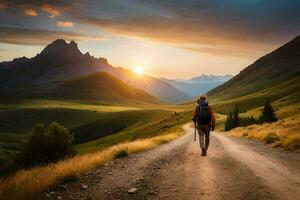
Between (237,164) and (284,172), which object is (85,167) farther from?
(284,172)

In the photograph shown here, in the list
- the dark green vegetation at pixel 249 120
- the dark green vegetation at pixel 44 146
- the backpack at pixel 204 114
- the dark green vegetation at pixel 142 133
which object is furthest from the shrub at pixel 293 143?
the dark green vegetation at pixel 142 133

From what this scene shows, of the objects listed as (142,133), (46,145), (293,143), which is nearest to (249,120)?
(46,145)

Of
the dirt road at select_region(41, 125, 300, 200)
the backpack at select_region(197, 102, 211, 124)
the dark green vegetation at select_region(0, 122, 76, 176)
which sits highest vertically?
the backpack at select_region(197, 102, 211, 124)

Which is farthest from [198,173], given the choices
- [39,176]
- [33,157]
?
[33,157]

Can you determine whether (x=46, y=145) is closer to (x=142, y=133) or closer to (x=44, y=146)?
(x=44, y=146)

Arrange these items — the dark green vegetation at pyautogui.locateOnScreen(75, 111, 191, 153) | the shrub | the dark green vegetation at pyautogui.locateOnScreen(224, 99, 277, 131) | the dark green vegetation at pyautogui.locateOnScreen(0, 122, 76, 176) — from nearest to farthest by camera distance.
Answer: the shrub < the dark green vegetation at pyautogui.locateOnScreen(0, 122, 76, 176) < the dark green vegetation at pyautogui.locateOnScreen(224, 99, 277, 131) < the dark green vegetation at pyautogui.locateOnScreen(75, 111, 191, 153)

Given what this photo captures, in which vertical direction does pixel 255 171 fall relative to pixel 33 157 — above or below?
above

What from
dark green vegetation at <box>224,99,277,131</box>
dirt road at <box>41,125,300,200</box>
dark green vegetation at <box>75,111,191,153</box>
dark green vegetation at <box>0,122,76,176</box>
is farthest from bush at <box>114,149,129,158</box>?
dark green vegetation at <box>75,111,191,153</box>

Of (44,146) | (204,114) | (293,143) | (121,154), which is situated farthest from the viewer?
(44,146)

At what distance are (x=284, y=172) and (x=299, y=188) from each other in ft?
10.0

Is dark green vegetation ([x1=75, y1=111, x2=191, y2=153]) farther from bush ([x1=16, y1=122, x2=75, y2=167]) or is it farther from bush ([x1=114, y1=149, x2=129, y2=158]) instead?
bush ([x1=114, y1=149, x2=129, y2=158])

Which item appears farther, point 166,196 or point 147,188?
point 147,188

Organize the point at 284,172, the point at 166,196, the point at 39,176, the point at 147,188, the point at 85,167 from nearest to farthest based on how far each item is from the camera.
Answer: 1. the point at 166,196
2. the point at 147,188
3. the point at 39,176
4. the point at 284,172
5. the point at 85,167

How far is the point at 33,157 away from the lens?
57.9 m
